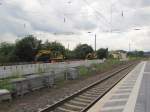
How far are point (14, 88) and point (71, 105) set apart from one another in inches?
151

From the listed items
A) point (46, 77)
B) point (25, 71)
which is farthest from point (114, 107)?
point (25, 71)

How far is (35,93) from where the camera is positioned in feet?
71.7

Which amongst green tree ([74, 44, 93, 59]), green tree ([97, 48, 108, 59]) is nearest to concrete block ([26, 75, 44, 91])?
green tree ([74, 44, 93, 59])

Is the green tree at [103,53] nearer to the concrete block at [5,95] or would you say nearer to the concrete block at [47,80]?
the concrete block at [47,80]

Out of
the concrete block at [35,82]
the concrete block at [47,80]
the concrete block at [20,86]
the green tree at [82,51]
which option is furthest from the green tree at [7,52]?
the concrete block at [20,86]

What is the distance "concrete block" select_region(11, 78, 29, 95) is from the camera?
64.0 feet

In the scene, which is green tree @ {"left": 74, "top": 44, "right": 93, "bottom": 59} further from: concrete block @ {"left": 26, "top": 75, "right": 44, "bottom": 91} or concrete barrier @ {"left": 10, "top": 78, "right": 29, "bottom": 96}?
concrete barrier @ {"left": 10, "top": 78, "right": 29, "bottom": 96}

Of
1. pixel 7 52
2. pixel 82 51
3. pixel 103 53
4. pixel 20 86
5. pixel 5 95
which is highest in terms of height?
pixel 82 51

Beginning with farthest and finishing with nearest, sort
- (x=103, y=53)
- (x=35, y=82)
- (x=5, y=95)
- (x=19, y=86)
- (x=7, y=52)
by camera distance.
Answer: (x=103, y=53), (x=7, y=52), (x=35, y=82), (x=19, y=86), (x=5, y=95)

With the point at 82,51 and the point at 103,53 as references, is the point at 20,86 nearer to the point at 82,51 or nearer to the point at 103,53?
the point at 82,51

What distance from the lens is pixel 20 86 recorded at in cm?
2009

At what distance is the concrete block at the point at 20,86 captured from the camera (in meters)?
19.5

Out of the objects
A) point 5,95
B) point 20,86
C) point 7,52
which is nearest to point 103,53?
point 7,52

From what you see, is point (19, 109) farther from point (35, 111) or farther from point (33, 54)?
point (33, 54)
